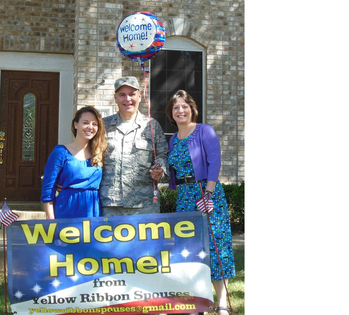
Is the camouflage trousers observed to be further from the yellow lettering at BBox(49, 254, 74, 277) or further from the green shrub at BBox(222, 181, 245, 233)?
the green shrub at BBox(222, 181, 245, 233)

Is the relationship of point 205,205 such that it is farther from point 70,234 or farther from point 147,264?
point 70,234

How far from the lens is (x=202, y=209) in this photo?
3588 mm

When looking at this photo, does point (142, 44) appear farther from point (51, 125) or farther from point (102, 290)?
point (51, 125)

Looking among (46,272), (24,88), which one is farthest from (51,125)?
(46,272)

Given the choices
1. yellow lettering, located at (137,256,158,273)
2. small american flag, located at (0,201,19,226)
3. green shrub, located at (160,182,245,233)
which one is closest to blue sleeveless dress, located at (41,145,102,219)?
small american flag, located at (0,201,19,226)

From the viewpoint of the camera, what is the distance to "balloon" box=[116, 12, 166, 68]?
4078mm

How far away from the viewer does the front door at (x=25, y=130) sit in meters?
8.28

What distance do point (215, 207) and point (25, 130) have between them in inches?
217

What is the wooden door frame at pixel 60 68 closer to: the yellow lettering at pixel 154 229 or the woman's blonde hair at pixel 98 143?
the woman's blonde hair at pixel 98 143

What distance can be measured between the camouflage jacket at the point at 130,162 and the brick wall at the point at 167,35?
3.91 m

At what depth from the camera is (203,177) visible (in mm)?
3828

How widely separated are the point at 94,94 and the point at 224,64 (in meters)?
2.49

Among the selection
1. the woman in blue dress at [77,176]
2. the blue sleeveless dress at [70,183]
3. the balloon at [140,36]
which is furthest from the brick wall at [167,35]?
the blue sleeveless dress at [70,183]

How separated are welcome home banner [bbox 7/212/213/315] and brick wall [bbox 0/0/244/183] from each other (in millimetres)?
4389
